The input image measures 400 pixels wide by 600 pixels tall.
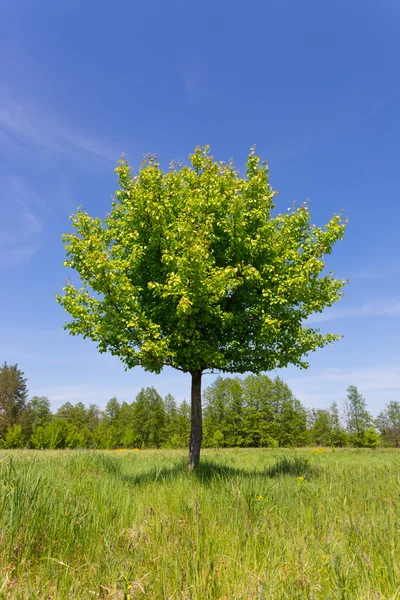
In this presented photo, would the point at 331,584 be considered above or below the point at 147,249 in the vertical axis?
below

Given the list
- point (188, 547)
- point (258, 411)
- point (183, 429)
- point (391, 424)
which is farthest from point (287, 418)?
point (188, 547)

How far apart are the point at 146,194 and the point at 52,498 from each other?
8.70 m

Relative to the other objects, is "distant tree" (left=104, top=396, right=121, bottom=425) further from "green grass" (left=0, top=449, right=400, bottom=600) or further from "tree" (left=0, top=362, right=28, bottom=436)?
"green grass" (left=0, top=449, right=400, bottom=600)

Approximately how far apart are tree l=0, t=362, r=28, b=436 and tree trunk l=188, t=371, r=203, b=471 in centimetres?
6488

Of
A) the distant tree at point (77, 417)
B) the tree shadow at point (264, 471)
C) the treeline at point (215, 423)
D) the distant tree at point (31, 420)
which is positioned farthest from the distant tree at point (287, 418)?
the tree shadow at point (264, 471)

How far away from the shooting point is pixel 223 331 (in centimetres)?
1227

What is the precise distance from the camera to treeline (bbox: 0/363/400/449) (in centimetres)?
6325

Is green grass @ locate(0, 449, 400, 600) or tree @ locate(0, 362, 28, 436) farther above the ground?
tree @ locate(0, 362, 28, 436)

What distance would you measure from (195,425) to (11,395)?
219 feet

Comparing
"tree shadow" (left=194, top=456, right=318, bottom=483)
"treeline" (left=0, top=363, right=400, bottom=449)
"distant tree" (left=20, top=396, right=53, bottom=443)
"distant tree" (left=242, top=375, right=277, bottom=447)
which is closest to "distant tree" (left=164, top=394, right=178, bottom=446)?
"treeline" (left=0, top=363, right=400, bottom=449)

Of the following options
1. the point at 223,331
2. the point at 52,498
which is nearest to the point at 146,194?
the point at 223,331

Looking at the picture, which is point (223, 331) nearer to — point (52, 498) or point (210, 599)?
point (52, 498)

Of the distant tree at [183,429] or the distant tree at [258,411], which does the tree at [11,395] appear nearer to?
the distant tree at [183,429]

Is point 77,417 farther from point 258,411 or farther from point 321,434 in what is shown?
point 321,434
